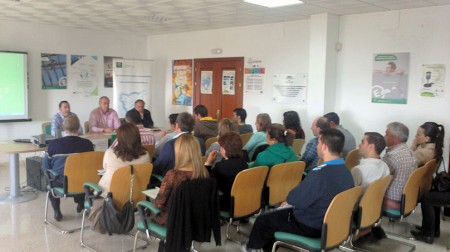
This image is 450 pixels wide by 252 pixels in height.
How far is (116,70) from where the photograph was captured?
866 centimetres

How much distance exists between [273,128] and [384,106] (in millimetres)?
2818

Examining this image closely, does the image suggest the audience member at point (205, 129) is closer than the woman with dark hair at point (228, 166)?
No

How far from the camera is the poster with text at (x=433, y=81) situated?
212 inches

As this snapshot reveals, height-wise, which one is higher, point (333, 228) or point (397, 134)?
point (397, 134)

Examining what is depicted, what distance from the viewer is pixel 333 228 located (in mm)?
2770

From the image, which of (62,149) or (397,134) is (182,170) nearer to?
(62,149)

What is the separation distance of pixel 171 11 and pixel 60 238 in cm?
384

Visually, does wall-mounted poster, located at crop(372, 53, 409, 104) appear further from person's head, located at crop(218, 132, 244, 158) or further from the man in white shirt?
person's head, located at crop(218, 132, 244, 158)

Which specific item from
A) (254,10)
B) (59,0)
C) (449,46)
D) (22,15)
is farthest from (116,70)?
(449,46)

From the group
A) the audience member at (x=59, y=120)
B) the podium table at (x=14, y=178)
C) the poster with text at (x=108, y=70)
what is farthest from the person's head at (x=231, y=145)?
the poster with text at (x=108, y=70)

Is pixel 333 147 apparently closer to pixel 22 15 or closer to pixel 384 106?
pixel 384 106

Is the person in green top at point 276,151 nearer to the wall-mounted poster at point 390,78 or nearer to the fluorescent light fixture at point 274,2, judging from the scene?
the fluorescent light fixture at point 274,2

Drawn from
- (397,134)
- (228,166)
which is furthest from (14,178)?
(397,134)

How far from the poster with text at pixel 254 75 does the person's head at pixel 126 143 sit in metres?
4.19
